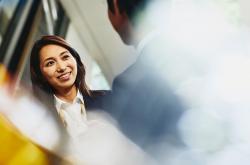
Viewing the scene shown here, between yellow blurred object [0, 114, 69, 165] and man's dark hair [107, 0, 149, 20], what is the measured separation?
0.32 m

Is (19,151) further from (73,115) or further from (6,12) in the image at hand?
(6,12)

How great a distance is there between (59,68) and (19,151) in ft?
0.59

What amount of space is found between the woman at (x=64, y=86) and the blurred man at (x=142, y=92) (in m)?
0.05

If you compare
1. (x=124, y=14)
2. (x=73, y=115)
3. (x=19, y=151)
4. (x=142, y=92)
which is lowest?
(x=19, y=151)

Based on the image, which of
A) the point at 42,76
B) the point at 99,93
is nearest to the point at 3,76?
the point at 42,76

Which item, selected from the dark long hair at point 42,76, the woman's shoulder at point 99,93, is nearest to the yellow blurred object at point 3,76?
the dark long hair at point 42,76

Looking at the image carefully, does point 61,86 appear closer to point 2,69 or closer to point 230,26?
point 2,69

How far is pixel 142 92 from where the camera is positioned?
2.50 ft

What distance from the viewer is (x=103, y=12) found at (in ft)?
2.63

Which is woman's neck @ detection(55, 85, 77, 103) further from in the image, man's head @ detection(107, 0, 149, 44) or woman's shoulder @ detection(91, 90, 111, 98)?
man's head @ detection(107, 0, 149, 44)

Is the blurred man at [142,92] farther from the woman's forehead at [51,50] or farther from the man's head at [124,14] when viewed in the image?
the woman's forehead at [51,50]

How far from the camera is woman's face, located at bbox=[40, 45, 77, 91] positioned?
774 mm

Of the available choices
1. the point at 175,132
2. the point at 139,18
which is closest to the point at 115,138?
the point at 175,132

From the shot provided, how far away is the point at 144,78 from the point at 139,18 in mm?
127
